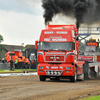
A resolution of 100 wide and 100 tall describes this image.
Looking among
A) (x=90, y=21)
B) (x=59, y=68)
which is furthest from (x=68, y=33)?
(x=90, y=21)

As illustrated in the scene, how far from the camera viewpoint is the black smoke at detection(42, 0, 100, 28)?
24.1 meters

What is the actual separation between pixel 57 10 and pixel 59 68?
866 centimetres

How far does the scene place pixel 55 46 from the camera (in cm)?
1753

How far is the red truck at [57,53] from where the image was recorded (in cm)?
1734

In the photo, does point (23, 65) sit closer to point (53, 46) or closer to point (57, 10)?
point (57, 10)

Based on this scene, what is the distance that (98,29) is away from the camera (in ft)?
128

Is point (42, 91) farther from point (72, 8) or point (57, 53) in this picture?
point (72, 8)

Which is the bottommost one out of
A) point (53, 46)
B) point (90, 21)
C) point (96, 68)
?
point (96, 68)

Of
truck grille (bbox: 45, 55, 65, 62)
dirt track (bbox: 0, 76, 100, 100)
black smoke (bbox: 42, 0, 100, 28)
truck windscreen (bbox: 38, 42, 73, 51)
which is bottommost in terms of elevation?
dirt track (bbox: 0, 76, 100, 100)

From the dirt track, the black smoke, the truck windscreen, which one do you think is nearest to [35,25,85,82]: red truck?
the truck windscreen

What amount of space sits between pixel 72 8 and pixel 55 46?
28.6 ft

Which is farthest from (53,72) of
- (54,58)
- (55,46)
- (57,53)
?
(55,46)

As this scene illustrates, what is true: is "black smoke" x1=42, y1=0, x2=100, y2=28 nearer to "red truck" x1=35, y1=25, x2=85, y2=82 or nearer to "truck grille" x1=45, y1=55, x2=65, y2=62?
"red truck" x1=35, y1=25, x2=85, y2=82

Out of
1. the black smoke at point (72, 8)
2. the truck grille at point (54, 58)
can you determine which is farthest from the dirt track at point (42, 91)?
the black smoke at point (72, 8)
